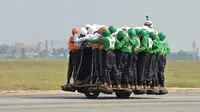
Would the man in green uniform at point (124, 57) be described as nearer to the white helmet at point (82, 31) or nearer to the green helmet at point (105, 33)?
the green helmet at point (105, 33)

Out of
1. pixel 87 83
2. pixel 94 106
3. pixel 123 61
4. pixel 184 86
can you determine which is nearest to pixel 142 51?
pixel 123 61

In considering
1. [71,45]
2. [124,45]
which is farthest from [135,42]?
[71,45]

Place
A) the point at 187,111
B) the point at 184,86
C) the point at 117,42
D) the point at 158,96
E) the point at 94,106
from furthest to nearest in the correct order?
the point at 184,86 → the point at 158,96 → the point at 117,42 → the point at 94,106 → the point at 187,111

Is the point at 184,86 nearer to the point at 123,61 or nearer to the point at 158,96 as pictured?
the point at 158,96

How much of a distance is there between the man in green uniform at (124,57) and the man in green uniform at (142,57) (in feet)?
1.74

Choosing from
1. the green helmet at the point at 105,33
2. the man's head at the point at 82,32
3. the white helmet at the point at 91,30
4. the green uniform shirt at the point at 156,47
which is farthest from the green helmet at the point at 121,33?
the green uniform shirt at the point at 156,47

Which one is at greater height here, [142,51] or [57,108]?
[142,51]

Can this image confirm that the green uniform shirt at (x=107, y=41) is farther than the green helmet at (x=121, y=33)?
No

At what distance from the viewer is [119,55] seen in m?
21.0

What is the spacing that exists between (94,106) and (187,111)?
2.69 metres

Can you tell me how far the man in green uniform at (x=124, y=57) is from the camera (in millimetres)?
20891

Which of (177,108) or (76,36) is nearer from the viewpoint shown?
(177,108)

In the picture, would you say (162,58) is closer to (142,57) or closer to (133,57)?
(142,57)

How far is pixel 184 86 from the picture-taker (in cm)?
3472
